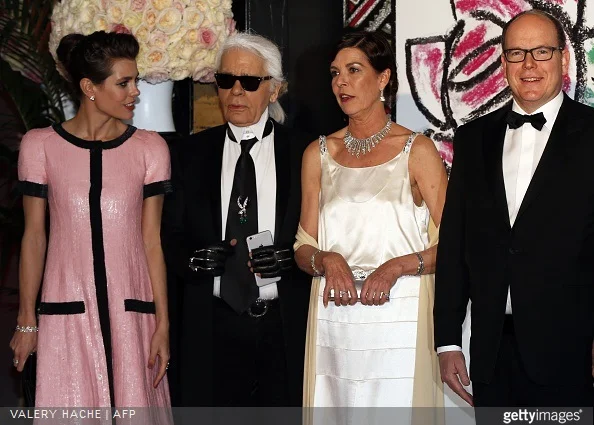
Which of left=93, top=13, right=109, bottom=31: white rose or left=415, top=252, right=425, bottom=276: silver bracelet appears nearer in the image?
left=415, top=252, right=425, bottom=276: silver bracelet

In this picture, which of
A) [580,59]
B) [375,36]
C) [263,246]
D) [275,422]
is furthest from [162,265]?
[580,59]

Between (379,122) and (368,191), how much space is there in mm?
296

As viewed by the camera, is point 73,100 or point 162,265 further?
point 73,100

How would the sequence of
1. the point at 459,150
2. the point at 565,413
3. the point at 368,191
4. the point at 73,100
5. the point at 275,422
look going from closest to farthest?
the point at 565,413 → the point at 459,150 → the point at 368,191 → the point at 275,422 → the point at 73,100

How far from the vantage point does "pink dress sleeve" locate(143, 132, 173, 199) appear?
407 centimetres

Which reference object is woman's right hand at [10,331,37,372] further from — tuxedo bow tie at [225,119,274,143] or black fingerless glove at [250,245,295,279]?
tuxedo bow tie at [225,119,274,143]

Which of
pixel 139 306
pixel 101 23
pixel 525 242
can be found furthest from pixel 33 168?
pixel 525 242

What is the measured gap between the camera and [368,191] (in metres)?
3.88

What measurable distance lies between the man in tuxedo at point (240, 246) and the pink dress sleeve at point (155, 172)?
190mm

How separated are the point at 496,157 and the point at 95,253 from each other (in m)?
1.60

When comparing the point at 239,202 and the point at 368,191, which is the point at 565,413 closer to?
the point at 368,191

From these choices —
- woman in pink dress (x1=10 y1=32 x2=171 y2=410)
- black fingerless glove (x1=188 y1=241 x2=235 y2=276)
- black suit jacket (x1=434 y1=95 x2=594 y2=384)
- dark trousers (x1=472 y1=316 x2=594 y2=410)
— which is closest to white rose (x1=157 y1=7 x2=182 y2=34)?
woman in pink dress (x1=10 y1=32 x2=171 y2=410)

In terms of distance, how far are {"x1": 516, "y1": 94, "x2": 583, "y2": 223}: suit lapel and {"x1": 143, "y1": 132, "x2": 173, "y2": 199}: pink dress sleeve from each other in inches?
59.4

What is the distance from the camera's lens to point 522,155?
10.9 feet
